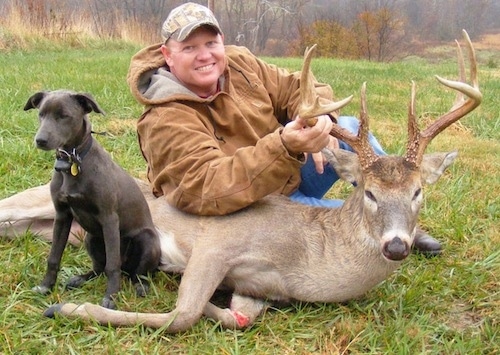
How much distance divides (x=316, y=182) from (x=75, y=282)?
4.92 feet

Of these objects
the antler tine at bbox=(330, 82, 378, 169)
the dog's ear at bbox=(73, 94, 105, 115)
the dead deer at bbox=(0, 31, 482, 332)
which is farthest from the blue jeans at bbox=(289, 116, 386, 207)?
the dog's ear at bbox=(73, 94, 105, 115)

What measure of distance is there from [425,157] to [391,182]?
0.33 m

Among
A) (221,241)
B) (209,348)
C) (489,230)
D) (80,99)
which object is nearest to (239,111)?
(221,241)

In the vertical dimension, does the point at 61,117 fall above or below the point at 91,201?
above

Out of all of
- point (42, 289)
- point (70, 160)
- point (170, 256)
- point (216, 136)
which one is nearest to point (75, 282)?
point (42, 289)

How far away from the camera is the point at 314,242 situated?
3.17 meters

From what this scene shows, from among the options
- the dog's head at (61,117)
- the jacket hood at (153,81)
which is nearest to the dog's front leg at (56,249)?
the dog's head at (61,117)

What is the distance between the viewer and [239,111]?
3.59 metres

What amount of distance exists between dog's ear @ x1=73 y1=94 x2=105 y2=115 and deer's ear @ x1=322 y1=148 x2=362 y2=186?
112 centimetres

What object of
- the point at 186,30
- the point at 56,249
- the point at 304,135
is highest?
the point at 186,30

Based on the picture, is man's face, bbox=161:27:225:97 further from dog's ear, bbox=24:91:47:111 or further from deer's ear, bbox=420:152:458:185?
deer's ear, bbox=420:152:458:185

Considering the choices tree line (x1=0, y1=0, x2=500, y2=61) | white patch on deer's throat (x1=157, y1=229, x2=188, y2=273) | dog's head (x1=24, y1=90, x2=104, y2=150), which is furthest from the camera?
tree line (x1=0, y1=0, x2=500, y2=61)

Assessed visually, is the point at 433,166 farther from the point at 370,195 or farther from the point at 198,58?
the point at 198,58

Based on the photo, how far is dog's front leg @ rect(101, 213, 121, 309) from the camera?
9.71 ft
